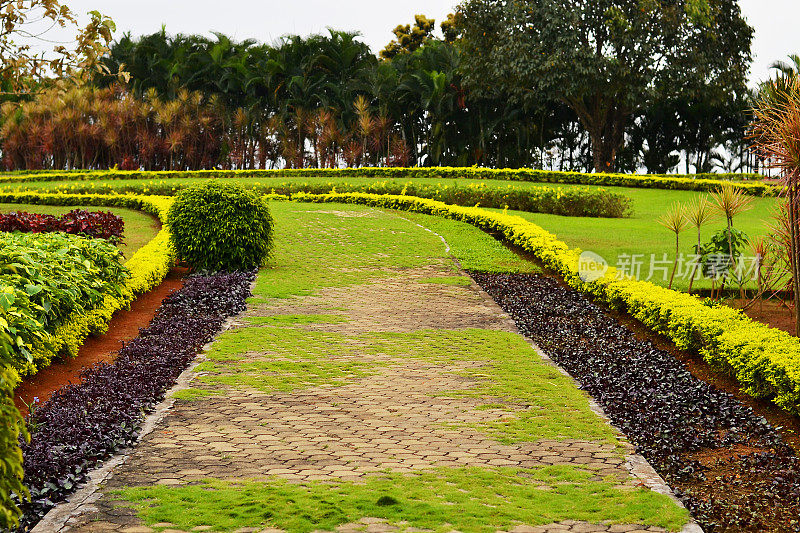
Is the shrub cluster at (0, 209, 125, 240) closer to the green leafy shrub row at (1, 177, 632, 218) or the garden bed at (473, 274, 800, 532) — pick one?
the green leafy shrub row at (1, 177, 632, 218)

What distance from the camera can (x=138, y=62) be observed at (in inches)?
1532

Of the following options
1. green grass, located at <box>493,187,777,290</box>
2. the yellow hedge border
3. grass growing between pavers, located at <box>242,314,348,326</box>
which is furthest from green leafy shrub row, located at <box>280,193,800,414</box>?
the yellow hedge border

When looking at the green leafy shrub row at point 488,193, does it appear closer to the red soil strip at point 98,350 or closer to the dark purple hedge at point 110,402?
the red soil strip at point 98,350

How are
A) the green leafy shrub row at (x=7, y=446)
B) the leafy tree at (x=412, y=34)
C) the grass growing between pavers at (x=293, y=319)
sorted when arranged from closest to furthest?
the green leafy shrub row at (x=7, y=446)
the grass growing between pavers at (x=293, y=319)
the leafy tree at (x=412, y=34)

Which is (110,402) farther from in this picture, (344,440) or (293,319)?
(293,319)

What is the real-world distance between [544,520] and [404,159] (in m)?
32.3

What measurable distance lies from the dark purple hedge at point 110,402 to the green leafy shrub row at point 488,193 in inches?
335

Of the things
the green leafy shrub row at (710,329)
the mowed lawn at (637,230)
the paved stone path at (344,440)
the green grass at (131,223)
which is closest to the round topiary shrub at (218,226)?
the mowed lawn at (637,230)

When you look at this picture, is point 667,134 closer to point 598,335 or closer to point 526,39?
point 526,39

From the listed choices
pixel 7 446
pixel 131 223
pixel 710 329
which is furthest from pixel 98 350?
pixel 131 223

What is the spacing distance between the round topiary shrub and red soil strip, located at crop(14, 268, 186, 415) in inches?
24.2

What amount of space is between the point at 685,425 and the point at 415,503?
2694mm

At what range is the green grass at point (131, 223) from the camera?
48.7ft

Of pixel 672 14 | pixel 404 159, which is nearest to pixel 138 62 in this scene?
pixel 404 159
